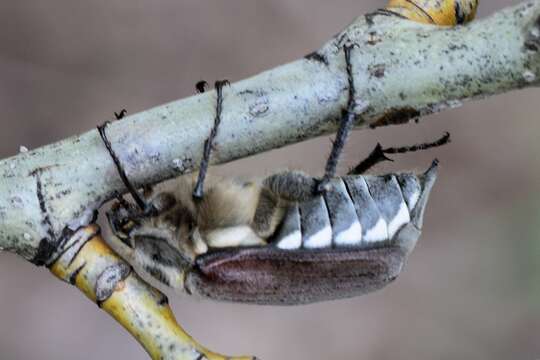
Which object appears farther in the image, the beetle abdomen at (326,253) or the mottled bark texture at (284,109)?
the beetle abdomen at (326,253)

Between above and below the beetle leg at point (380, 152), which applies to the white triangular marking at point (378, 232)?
below

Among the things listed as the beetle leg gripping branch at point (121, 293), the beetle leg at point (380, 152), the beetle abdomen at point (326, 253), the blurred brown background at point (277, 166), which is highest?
the blurred brown background at point (277, 166)

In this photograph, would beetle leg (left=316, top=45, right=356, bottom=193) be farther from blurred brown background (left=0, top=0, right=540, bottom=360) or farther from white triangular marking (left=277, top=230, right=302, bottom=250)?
blurred brown background (left=0, top=0, right=540, bottom=360)

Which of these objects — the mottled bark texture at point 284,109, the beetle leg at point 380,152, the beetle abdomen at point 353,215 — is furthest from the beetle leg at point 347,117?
the beetle leg at point 380,152

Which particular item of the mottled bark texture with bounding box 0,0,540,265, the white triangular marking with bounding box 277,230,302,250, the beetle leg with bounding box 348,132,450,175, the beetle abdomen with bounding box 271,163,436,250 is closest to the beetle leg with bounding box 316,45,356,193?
the mottled bark texture with bounding box 0,0,540,265

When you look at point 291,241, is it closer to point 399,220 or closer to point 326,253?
point 326,253

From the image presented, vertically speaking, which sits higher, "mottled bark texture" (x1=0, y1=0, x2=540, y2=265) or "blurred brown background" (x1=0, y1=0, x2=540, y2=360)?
"blurred brown background" (x1=0, y1=0, x2=540, y2=360)

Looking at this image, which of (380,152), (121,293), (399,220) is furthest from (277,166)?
(121,293)

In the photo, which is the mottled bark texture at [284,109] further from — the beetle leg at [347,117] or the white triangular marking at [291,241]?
the white triangular marking at [291,241]
